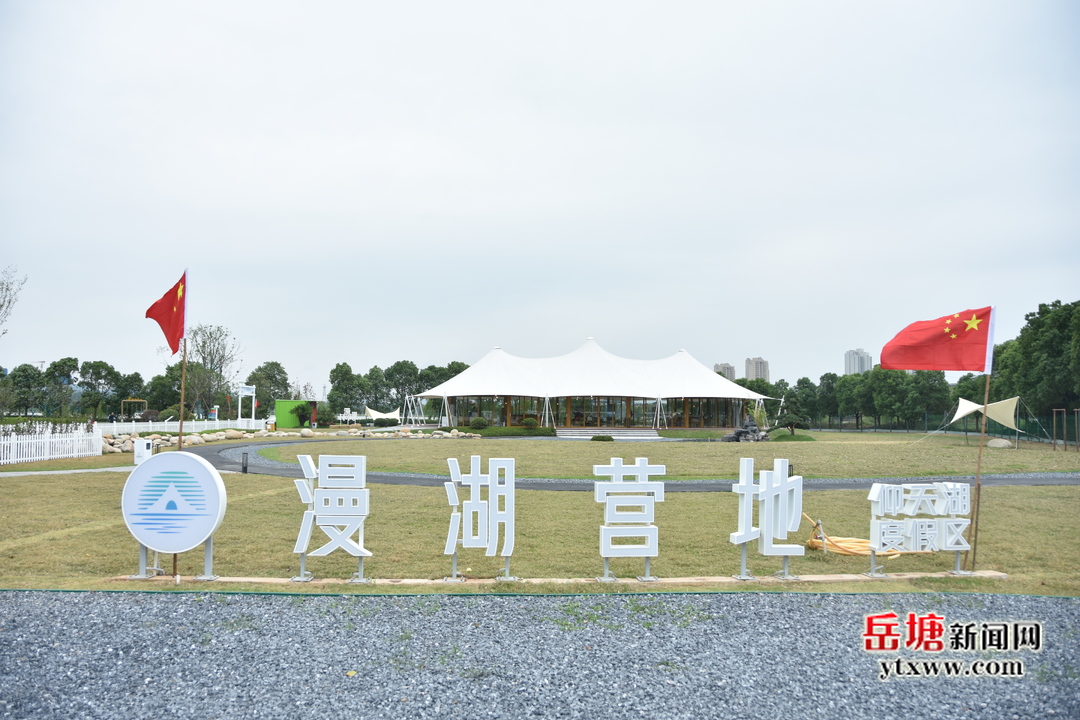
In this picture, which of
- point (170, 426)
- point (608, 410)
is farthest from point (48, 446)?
point (608, 410)

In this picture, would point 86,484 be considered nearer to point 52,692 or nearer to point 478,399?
point 52,692

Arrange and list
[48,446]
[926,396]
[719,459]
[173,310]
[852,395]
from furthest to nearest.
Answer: [852,395] < [926,396] < [719,459] < [48,446] < [173,310]

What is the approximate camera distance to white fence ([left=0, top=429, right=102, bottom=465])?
14445 millimetres

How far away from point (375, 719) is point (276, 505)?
6702 mm

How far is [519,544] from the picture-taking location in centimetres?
648

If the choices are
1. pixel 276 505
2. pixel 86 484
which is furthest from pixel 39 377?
pixel 276 505

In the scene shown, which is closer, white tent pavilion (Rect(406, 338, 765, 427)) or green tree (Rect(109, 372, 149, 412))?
white tent pavilion (Rect(406, 338, 765, 427))

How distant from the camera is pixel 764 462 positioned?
15.4 metres

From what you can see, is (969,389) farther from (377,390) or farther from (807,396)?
(377,390)

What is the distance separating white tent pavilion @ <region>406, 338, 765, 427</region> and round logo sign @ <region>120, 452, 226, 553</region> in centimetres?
2676

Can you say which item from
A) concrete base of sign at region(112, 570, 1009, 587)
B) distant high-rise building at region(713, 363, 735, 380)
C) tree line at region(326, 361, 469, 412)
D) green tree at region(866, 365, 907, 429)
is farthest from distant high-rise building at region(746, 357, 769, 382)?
concrete base of sign at region(112, 570, 1009, 587)

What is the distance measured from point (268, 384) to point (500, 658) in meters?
55.4

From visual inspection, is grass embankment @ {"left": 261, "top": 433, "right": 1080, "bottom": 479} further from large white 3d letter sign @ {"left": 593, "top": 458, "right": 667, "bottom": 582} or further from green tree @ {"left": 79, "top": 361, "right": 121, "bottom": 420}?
green tree @ {"left": 79, "top": 361, "right": 121, "bottom": 420}

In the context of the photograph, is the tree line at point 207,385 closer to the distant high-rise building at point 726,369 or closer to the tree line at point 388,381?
the tree line at point 388,381
